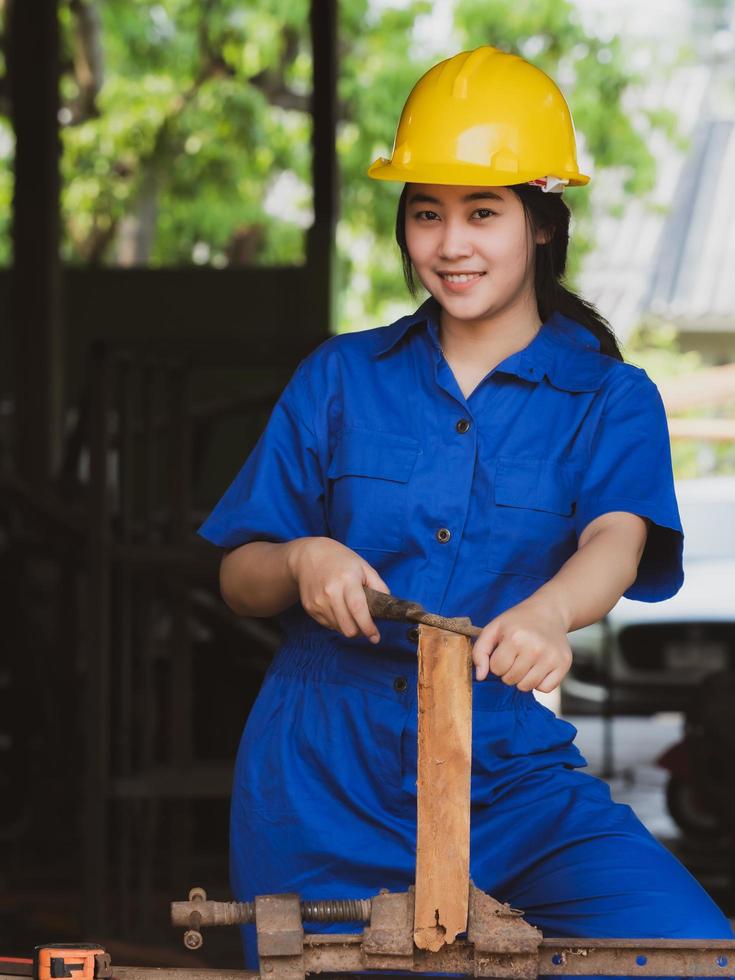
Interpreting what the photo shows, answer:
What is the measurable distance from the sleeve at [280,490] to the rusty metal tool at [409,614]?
349 mm

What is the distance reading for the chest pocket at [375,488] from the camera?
216 centimetres

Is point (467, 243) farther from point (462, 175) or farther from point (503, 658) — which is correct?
point (503, 658)

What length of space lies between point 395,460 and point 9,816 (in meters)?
4.51

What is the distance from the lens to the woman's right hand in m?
1.89

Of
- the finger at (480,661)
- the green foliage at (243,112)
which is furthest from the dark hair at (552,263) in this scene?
the green foliage at (243,112)

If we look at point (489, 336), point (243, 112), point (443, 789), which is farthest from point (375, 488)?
point (243, 112)

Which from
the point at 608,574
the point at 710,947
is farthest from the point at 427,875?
the point at 608,574

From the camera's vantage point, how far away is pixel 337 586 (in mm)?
1900

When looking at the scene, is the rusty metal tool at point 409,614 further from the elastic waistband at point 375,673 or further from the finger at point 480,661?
the elastic waistband at point 375,673

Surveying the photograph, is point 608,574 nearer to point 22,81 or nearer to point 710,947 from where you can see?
point 710,947

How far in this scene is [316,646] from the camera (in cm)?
222

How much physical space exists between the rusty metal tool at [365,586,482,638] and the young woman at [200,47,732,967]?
0.48 feet

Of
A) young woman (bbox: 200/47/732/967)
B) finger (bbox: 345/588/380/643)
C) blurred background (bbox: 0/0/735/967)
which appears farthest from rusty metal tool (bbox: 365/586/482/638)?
blurred background (bbox: 0/0/735/967)

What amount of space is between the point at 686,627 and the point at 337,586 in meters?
5.79
